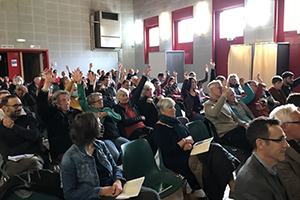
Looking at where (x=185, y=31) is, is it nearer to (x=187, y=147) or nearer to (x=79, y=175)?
(x=187, y=147)

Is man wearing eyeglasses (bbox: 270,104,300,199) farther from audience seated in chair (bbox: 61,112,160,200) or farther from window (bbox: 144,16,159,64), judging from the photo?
window (bbox: 144,16,159,64)

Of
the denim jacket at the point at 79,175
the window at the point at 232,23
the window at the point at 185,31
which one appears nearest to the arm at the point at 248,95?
the denim jacket at the point at 79,175

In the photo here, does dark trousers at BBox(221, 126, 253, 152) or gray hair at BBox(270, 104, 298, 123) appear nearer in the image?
gray hair at BBox(270, 104, 298, 123)

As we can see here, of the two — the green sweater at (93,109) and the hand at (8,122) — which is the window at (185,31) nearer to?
the green sweater at (93,109)

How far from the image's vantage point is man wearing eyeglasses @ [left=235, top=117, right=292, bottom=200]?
1.40 m

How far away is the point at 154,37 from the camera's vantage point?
12.0 meters

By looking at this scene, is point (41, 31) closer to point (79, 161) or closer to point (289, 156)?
point (79, 161)

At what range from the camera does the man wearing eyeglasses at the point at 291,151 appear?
5.62ft

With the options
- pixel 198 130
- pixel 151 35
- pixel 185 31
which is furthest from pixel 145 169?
pixel 151 35

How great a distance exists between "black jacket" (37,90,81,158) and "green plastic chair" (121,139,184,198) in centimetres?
79

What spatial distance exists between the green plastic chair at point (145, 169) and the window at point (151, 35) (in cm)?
983

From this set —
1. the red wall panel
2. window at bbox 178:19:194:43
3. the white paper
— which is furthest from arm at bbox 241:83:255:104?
the red wall panel

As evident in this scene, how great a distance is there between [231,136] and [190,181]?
3.36 ft

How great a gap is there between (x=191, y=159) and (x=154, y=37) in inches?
407
